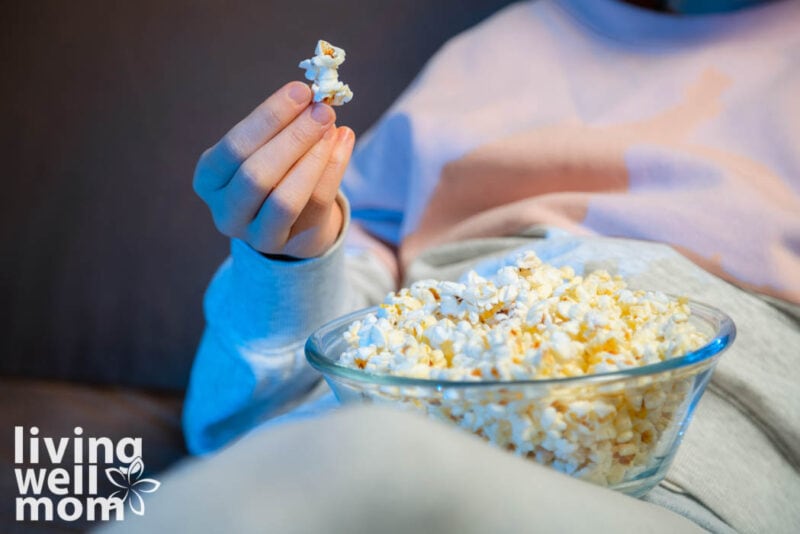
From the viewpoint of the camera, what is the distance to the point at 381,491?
0.29 m

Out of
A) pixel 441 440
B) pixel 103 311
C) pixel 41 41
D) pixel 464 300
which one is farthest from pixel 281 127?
pixel 41 41

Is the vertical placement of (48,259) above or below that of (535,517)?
below

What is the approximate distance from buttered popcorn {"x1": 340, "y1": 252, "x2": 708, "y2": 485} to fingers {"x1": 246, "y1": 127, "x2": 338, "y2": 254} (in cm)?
13

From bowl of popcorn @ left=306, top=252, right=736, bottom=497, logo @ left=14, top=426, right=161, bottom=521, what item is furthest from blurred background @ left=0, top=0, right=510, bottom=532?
bowl of popcorn @ left=306, top=252, right=736, bottom=497

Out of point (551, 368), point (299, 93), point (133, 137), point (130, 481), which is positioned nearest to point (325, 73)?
point (299, 93)

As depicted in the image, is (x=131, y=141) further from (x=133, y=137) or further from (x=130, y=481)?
(x=130, y=481)

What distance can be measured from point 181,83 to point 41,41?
20cm

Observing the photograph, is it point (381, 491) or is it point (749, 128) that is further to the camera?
point (749, 128)

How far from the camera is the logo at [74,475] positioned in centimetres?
72

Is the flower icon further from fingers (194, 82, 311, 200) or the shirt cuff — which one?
fingers (194, 82, 311, 200)

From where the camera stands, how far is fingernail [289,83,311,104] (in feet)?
1.80

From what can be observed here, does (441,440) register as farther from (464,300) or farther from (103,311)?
(103,311)

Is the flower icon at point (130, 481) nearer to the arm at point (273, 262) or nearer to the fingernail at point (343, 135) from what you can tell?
the arm at point (273, 262)

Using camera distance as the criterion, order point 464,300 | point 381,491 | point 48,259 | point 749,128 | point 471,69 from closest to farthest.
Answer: point 381,491 < point 464,300 < point 749,128 < point 471,69 < point 48,259
